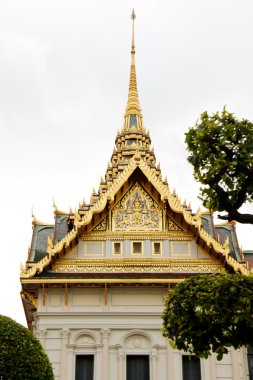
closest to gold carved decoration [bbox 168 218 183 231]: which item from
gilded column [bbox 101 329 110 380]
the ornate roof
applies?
the ornate roof

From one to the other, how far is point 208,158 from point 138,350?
31.5ft

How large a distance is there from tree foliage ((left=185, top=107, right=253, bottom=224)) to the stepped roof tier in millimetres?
8340

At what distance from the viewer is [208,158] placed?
1445 centimetres

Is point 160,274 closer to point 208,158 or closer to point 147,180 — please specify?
point 147,180

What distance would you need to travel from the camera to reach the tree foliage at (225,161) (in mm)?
14141

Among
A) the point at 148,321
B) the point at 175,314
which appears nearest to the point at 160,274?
the point at 148,321

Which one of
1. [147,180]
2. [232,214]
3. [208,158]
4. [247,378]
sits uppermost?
[147,180]

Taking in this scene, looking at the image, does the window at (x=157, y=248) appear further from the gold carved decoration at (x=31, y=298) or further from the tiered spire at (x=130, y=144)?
the gold carved decoration at (x=31, y=298)

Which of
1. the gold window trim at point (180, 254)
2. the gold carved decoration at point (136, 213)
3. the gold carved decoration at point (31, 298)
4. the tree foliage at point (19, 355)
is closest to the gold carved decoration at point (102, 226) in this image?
the gold carved decoration at point (136, 213)

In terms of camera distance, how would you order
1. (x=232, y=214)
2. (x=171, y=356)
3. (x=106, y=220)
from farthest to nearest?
(x=106, y=220) < (x=171, y=356) < (x=232, y=214)

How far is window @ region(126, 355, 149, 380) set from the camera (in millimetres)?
21656

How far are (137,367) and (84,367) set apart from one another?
5.61 feet

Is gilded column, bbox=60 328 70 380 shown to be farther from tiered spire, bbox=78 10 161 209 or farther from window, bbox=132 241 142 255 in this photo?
tiered spire, bbox=78 10 161 209

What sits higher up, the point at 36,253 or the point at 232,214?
the point at 36,253
